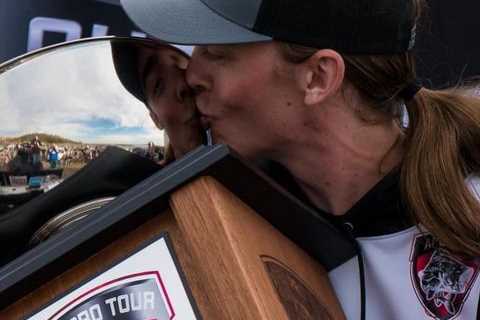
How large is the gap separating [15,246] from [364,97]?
21.0 inches

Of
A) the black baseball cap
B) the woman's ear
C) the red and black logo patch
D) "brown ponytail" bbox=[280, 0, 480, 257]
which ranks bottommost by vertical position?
the red and black logo patch

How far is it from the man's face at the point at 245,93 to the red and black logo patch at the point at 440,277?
250 millimetres

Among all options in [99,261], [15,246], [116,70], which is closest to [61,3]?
[116,70]

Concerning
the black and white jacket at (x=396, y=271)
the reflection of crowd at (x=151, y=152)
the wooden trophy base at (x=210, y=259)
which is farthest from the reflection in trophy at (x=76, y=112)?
the black and white jacket at (x=396, y=271)

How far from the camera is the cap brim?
0.91 metres

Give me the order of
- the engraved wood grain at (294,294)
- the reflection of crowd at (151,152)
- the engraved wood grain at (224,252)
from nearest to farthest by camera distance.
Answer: the engraved wood grain at (224,252), the engraved wood grain at (294,294), the reflection of crowd at (151,152)

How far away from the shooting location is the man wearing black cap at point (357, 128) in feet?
3.12

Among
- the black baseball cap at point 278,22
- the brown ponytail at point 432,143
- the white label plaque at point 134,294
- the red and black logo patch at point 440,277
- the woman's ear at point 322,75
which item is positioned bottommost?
the red and black logo patch at point 440,277

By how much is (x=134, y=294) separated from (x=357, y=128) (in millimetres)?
494

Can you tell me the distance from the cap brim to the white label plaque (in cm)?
30

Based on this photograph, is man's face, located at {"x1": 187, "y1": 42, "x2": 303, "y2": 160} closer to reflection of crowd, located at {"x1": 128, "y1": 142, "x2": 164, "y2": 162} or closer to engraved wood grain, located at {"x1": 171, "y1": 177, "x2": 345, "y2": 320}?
reflection of crowd, located at {"x1": 128, "y1": 142, "x2": 164, "y2": 162}

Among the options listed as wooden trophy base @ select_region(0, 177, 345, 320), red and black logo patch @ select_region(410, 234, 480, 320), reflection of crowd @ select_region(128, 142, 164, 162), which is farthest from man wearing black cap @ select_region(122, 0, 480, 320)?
wooden trophy base @ select_region(0, 177, 345, 320)

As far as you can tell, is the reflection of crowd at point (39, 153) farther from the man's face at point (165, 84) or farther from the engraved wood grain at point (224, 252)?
the engraved wood grain at point (224, 252)

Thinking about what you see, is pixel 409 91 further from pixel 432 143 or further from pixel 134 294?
pixel 134 294
